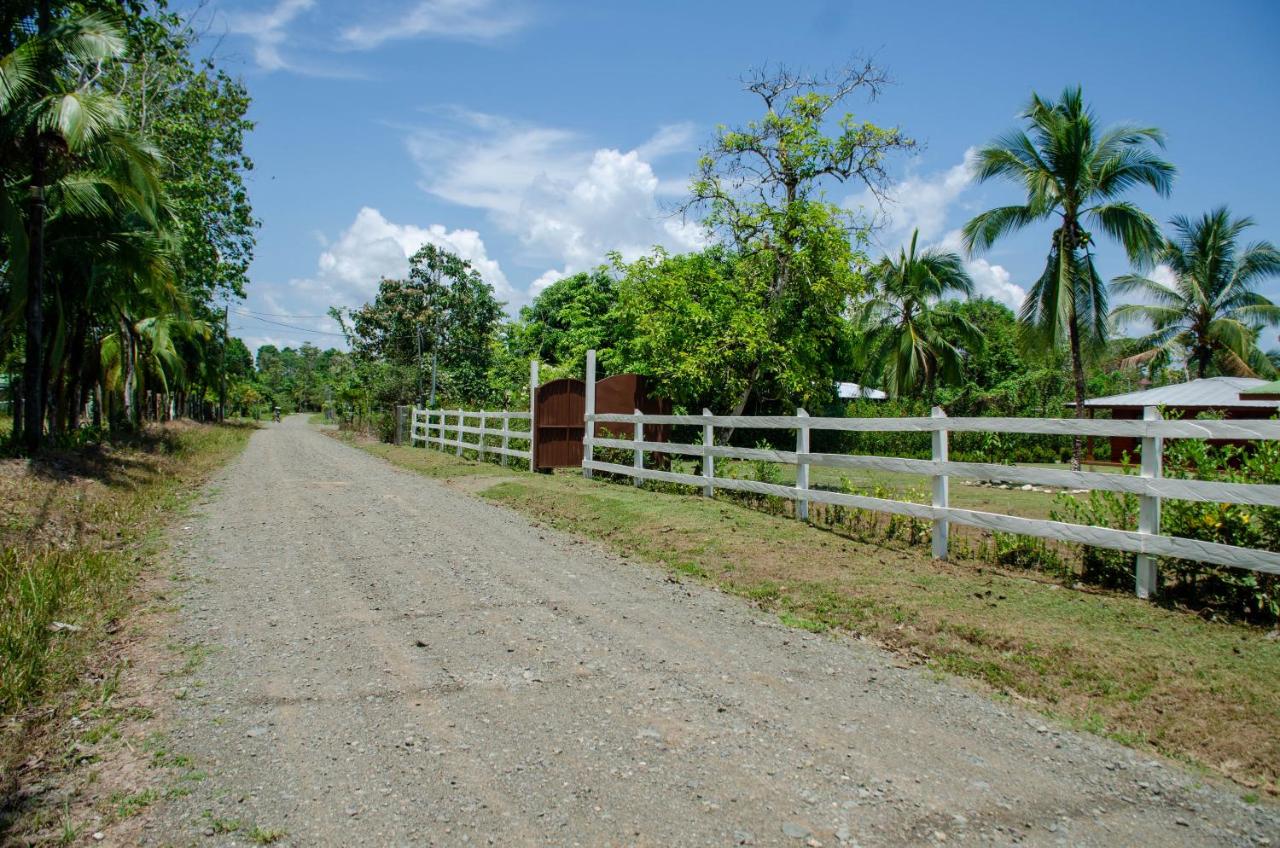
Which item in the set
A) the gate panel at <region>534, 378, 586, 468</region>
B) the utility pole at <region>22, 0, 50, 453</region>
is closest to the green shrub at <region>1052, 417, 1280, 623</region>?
the gate panel at <region>534, 378, 586, 468</region>

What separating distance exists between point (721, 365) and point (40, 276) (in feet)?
42.1

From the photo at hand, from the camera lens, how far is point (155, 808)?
3.03m

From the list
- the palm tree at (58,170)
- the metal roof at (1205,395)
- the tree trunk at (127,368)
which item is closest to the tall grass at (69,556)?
the palm tree at (58,170)

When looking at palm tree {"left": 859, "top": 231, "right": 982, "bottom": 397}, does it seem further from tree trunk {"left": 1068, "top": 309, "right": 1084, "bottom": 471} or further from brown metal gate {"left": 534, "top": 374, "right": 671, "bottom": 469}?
brown metal gate {"left": 534, "top": 374, "right": 671, "bottom": 469}

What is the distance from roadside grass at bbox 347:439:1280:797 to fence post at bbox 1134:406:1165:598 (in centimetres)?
19

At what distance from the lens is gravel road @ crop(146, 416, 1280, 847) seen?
298 cm

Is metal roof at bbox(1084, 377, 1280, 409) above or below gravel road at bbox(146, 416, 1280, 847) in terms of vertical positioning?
above

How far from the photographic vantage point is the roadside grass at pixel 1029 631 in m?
3.96

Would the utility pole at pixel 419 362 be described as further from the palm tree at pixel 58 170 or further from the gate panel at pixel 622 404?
the gate panel at pixel 622 404

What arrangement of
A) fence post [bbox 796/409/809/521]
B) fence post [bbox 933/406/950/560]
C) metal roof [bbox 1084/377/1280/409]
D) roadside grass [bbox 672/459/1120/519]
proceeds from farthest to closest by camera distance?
metal roof [bbox 1084/377/1280/409], roadside grass [bbox 672/459/1120/519], fence post [bbox 796/409/809/521], fence post [bbox 933/406/950/560]

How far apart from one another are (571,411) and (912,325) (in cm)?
1849

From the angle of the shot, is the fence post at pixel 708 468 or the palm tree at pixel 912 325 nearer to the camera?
the fence post at pixel 708 468

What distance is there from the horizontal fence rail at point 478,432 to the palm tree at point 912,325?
15531 mm

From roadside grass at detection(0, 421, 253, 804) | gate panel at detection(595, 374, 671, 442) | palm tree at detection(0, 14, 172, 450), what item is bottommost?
roadside grass at detection(0, 421, 253, 804)
